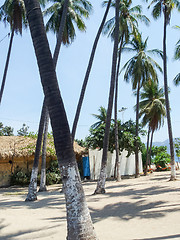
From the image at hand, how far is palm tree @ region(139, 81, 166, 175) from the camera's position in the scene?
24.9 m

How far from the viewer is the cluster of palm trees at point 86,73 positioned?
4008 millimetres

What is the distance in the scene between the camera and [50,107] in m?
4.17

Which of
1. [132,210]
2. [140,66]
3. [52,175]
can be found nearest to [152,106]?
[140,66]

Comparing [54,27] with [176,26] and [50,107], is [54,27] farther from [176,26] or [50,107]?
[50,107]

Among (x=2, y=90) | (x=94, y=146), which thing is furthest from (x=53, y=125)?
(x=94, y=146)

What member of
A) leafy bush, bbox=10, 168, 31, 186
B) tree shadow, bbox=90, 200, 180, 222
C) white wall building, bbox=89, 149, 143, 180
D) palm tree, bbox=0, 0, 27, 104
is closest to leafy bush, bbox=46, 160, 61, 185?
leafy bush, bbox=10, 168, 31, 186

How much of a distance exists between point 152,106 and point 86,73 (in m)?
13.5

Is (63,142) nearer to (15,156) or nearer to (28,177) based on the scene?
(15,156)

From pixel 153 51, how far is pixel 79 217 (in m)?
19.1

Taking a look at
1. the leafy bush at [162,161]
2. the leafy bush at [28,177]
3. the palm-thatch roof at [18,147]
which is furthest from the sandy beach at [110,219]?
the leafy bush at [162,161]

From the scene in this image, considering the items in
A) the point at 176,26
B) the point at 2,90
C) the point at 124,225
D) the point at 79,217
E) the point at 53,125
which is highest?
the point at 176,26

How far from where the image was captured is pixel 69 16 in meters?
A: 15.3

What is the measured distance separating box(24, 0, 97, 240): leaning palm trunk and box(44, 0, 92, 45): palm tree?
36.9 feet

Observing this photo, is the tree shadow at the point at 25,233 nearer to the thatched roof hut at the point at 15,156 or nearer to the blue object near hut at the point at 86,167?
the thatched roof hut at the point at 15,156
